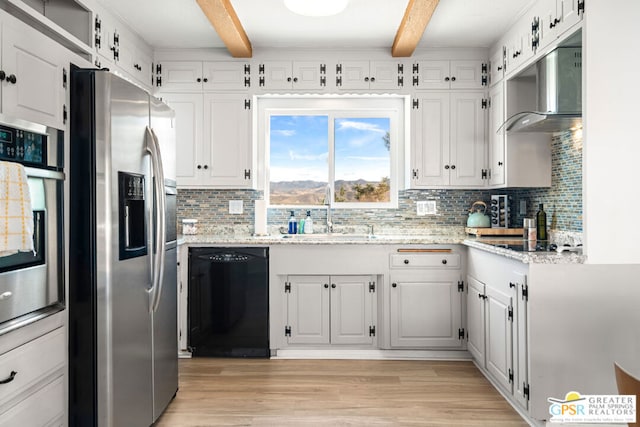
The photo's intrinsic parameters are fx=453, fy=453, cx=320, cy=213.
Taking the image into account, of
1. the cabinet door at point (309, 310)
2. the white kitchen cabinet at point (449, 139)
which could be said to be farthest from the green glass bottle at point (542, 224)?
the cabinet door at point (309, 310)

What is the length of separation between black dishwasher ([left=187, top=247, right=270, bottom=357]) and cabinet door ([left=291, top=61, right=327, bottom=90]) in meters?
1.44

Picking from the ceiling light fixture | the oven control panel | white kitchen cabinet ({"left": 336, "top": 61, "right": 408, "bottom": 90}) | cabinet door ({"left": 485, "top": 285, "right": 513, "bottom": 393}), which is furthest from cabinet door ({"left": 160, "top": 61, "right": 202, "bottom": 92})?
cabinet door ({"left": 485, "top": 285, "right": 513, "bottom": 393})

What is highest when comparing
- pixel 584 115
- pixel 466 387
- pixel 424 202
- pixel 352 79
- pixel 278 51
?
pixel 278 51

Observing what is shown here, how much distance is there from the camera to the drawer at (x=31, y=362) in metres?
1.64

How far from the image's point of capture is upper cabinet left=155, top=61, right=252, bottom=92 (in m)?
3.85

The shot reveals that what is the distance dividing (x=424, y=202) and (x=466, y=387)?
1692 millimetres

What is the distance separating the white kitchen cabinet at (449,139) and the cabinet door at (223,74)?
1.45 metres

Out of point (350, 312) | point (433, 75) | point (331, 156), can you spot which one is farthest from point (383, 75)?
point (350, 312)

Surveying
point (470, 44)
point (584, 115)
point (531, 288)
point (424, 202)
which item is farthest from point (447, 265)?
point (470, 44)

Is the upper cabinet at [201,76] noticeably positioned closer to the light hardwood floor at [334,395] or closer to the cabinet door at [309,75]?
the cabinet door at [309,75]

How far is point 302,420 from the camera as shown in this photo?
2.53 metres

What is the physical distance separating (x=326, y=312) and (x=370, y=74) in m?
2.01

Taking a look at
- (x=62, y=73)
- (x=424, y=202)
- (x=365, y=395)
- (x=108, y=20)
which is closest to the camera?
(x=62, y=73)

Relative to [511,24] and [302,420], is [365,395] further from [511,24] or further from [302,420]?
[511,24]
